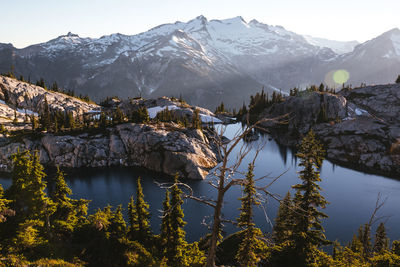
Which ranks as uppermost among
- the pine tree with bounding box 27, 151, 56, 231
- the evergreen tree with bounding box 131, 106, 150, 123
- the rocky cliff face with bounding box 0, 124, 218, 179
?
the evergreen tree with bounding box 131, 106, 150, 123

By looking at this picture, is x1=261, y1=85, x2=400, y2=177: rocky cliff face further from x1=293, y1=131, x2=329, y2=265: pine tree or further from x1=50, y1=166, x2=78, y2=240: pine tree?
x1=50, y1=166, x2=78, y2=240: pine tree

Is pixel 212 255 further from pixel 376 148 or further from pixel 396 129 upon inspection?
pixel 396 129

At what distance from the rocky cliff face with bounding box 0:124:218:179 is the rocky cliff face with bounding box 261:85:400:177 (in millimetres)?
48125

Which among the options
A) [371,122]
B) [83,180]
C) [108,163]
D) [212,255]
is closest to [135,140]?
[108,163]

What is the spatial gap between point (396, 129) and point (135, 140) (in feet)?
341

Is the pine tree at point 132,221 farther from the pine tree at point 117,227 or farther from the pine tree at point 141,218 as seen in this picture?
the pine tree at point 117,227

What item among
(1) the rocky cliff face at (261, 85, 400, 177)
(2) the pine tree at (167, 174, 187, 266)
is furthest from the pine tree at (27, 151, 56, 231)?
(1) the rocky cliff face at (261, 85, 400, 177)

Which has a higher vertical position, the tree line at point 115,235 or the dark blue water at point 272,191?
the tree line at point 115,235

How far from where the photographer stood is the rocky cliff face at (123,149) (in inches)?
2869

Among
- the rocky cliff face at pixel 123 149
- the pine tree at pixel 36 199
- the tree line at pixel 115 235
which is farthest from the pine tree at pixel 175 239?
the rocky cliff face at pixel 123 149

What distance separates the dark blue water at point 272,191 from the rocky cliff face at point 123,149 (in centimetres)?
542

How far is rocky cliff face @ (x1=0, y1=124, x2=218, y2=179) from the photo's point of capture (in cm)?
7288

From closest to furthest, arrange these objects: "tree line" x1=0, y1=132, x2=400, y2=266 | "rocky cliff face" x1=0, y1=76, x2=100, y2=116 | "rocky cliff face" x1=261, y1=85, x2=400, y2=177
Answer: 1. "tree line" x1=0, y1=132, x2=400, y2=266
2. "rocky cliff face" x1=261, y1=85, x2=400, y2=177
3. "rocky cliff face" x1=0, y1=76, x2=100, y2=116

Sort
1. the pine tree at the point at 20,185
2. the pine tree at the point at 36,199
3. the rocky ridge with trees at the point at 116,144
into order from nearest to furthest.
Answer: the pine tree at the point at 20,185 → the pine tree at the point at 36,199 → the rocky ridge with trees at the point at 116,144
